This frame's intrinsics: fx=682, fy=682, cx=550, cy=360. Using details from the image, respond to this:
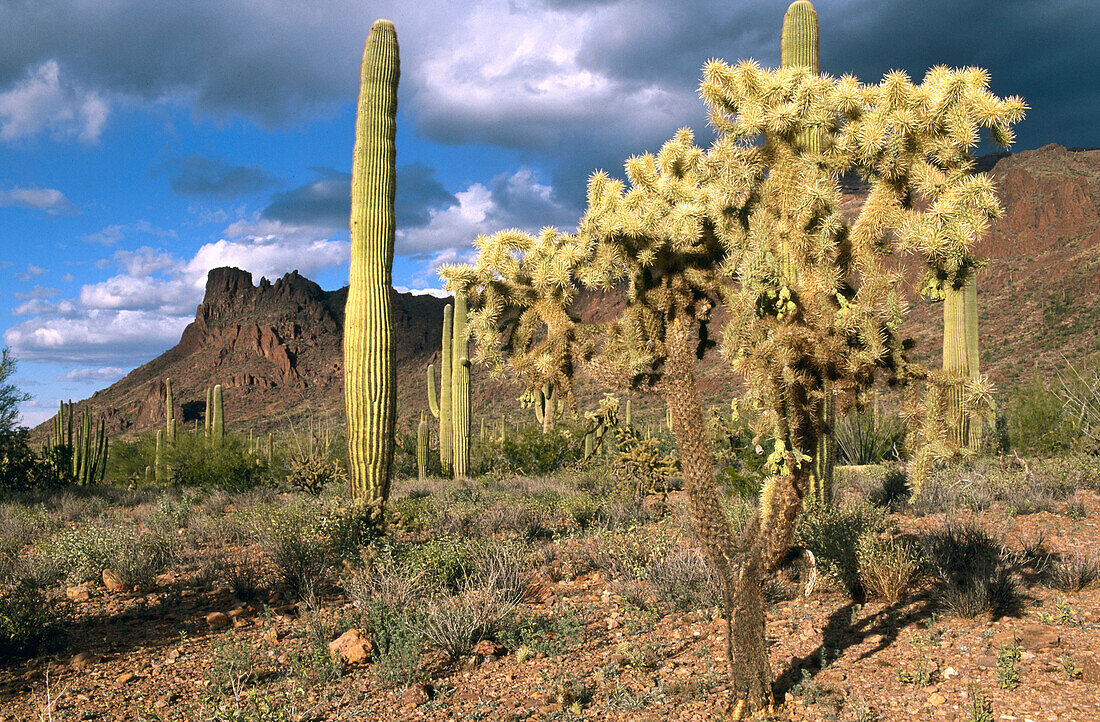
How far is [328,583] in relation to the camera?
285 inches

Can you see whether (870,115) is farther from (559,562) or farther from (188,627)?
(188,627)

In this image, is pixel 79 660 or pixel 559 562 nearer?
pixel 79 660

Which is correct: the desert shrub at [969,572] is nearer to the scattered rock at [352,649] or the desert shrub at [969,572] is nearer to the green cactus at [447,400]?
the scattered rock at [352,649]

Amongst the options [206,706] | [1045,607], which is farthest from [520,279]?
[1045,607]

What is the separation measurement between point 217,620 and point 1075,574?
7.65 meters

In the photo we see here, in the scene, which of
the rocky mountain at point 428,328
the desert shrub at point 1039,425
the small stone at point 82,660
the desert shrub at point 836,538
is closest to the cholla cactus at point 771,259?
the desert shrub at point 836,538

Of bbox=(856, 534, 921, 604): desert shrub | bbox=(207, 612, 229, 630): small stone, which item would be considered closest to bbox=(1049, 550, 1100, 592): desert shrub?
bbox=(856, 534, 921, 604): desert shrub

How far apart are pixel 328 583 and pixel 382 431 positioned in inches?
88.1

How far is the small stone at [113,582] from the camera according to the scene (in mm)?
7301

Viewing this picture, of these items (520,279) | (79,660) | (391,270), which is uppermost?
(391,270)

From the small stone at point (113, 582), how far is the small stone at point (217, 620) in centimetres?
176

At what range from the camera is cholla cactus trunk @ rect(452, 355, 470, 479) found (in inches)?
638

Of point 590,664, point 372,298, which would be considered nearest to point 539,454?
point 372,298

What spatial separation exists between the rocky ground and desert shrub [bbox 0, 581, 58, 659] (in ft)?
0.65
